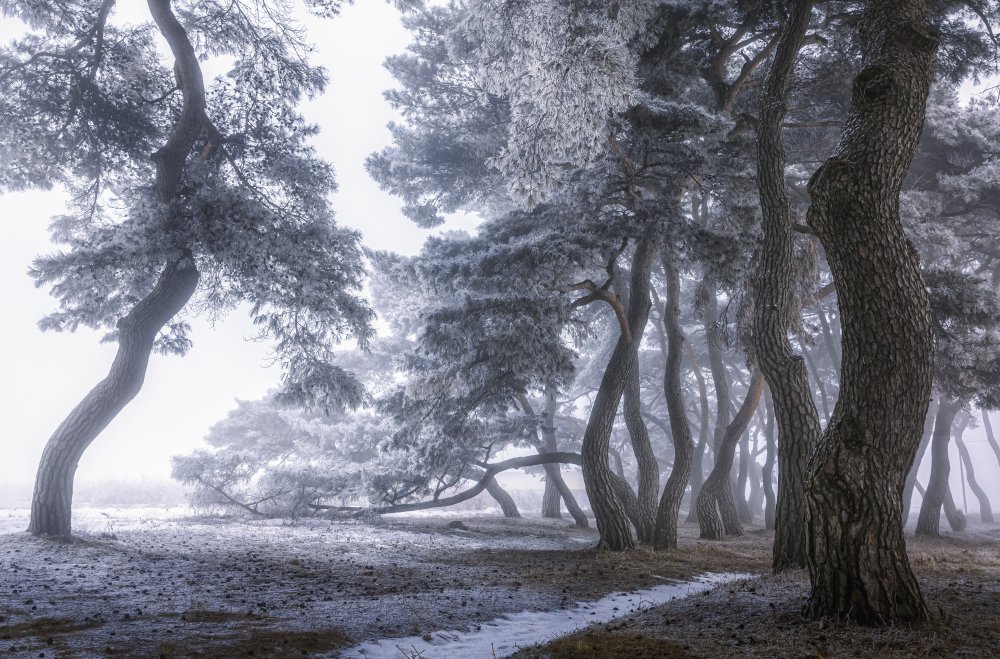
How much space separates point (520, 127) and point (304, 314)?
5558 mm

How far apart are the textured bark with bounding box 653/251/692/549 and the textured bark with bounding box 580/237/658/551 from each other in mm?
694

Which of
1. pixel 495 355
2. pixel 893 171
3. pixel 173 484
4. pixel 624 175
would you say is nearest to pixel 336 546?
pixel 495 355

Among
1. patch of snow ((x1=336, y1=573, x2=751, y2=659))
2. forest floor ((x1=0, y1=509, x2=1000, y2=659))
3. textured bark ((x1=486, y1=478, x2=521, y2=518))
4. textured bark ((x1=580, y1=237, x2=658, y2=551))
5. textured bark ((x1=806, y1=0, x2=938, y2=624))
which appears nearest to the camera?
forest floor ((x1=0, y1=509, x2=1000, y2=659))

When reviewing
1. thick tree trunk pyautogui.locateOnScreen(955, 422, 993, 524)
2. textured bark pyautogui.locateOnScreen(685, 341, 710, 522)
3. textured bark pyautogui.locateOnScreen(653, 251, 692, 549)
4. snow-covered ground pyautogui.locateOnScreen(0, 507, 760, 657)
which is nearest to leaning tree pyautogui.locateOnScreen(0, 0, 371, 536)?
snow-covered ground pyautogui.locateOnScreen(0, 507, 760, 657)

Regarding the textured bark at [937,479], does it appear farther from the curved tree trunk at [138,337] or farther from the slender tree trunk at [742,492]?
the curved tree trunk at [138,337]

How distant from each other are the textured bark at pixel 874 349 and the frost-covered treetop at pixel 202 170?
7842 mm

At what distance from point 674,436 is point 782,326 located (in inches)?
214

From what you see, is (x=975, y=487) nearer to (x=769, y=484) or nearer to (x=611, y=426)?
(x=769, y=484)

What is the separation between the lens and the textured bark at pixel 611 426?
1040 cm

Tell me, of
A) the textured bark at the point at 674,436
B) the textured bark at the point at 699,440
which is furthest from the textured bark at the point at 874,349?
the textured bark at the point at 699,440

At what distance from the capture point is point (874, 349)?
15.0 ft

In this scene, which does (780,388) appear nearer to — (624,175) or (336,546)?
(624,175)

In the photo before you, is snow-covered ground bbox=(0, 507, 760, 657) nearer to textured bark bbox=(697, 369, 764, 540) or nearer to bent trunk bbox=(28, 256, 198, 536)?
bent trunk bbox=(28, 256, 198, 536)

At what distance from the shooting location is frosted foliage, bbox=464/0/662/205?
7.52 m
